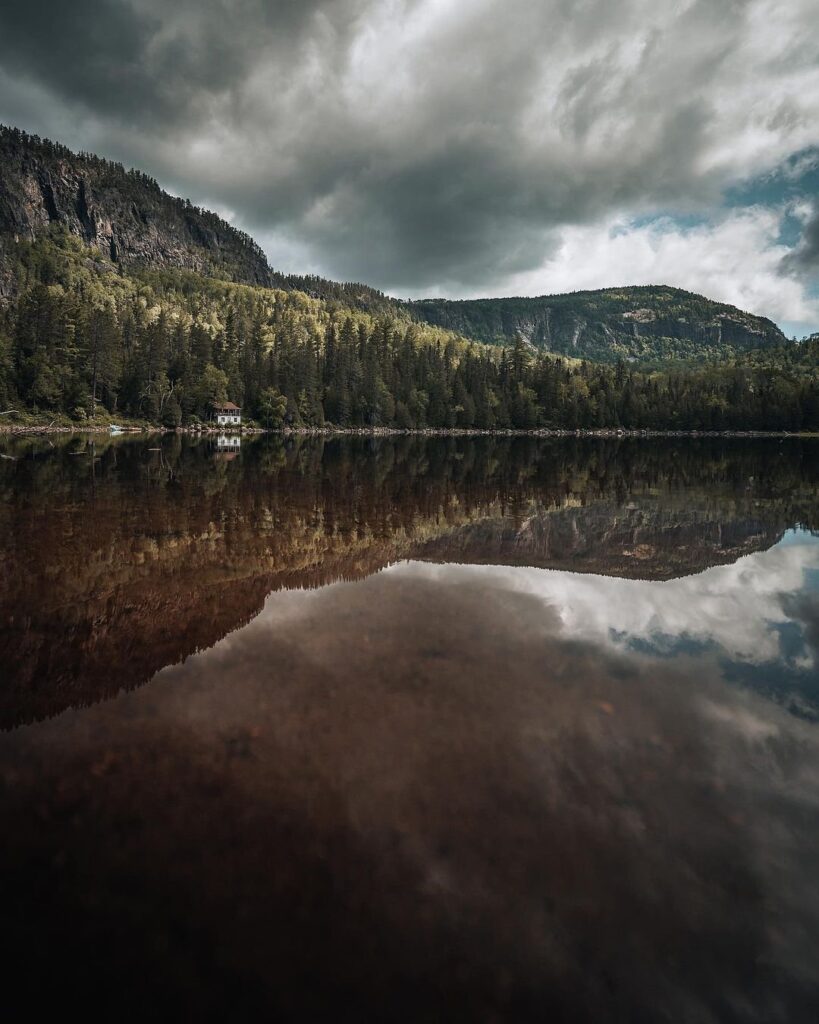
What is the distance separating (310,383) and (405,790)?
5382 inches

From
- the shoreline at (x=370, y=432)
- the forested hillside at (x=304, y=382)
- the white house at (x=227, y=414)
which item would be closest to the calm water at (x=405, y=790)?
the shoreline at (x=370, y=432)

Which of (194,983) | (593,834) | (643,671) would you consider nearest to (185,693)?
(194,983)

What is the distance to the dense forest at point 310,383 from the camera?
335 ft

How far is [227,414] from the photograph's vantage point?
12688cm

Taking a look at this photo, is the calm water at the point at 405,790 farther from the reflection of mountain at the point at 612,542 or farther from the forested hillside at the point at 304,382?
the forested hillside at the point at 304,382

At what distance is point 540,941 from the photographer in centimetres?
491

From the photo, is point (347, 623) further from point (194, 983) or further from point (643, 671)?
point (194, 983)

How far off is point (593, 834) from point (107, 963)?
15.6ft

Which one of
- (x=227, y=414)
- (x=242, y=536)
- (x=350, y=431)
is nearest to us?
(x=242, y=536)

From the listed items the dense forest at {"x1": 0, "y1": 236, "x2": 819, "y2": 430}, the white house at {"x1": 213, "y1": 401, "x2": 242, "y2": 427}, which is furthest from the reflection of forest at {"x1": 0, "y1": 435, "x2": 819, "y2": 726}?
the white house at {"x1": 213, "y1": 401, "x2": 242, "y2": 427}

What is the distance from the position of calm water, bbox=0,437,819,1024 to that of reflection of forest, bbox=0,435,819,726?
164mm

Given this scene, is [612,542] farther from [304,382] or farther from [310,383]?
[304,382]

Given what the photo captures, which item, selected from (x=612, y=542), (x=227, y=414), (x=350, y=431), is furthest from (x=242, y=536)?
(x=350, y=431)

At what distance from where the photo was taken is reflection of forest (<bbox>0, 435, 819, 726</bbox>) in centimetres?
1122
